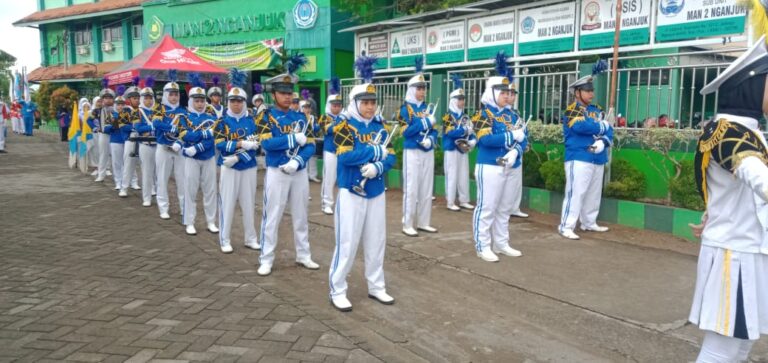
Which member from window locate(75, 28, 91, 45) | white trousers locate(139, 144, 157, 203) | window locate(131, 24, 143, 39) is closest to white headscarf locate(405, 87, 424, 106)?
white trousers locate(139, 144, 157, 203)

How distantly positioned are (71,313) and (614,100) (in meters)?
7.46

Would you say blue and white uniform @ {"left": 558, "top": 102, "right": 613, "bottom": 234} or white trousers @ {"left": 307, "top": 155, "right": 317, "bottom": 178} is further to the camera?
white trousers @ {"left": 307, "top": 155, "right": 317, "bottom": 178}

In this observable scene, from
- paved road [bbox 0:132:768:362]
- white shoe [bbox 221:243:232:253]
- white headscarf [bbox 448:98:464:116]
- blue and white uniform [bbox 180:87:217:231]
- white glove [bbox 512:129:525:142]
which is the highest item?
white headscarf [bbox 448:98:464:116]

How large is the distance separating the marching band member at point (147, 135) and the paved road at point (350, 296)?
189 centimetres

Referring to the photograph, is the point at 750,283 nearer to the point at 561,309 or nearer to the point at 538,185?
the point at 561,309

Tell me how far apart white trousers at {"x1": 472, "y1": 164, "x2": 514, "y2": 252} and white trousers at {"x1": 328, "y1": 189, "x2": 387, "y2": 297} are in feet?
5.88

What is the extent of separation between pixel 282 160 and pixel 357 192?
140 cm

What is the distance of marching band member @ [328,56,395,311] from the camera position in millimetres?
4957

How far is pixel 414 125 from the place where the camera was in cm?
798

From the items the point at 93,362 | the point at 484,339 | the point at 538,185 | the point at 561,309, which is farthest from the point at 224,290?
the point at 538,185

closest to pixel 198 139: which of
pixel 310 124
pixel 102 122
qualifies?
pixel 310 124

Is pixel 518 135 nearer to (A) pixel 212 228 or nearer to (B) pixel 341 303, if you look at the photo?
(B) pixel 341 303

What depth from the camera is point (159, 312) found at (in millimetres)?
4930

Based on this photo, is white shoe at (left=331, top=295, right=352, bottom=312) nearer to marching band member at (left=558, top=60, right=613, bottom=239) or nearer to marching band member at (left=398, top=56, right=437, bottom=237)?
marching band member at (left=398, top=56, right=437, bottom=237)
